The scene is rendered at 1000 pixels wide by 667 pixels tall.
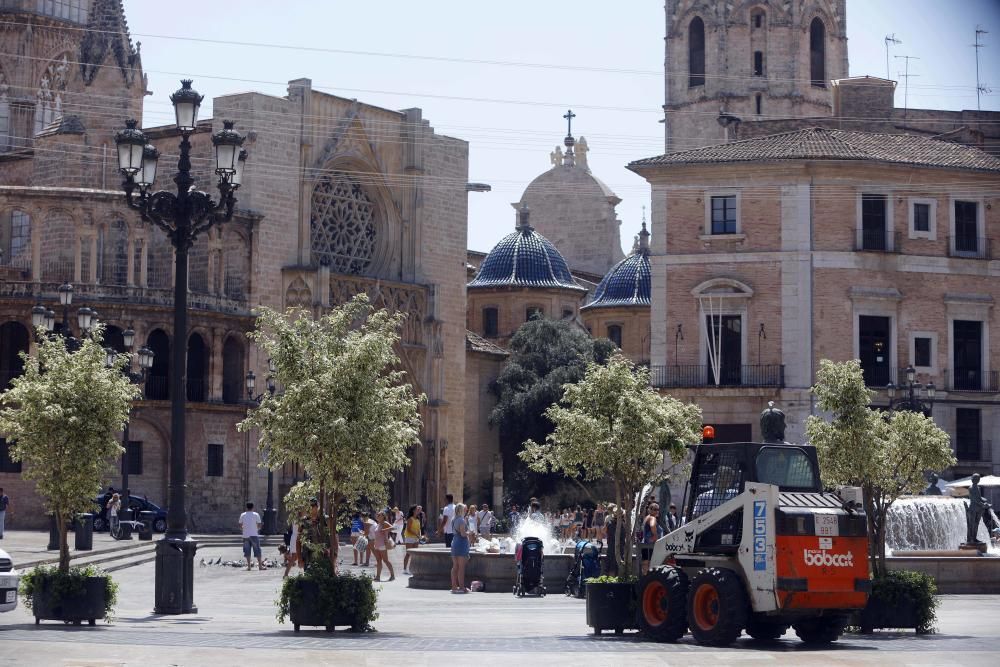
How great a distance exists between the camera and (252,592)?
2909cm

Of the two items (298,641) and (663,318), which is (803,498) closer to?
(298,641)

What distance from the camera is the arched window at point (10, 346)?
52219 millimetres

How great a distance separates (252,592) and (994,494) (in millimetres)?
20453

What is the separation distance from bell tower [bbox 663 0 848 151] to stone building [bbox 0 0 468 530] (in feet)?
49.3

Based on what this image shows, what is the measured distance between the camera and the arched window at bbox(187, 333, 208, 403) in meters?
54.3

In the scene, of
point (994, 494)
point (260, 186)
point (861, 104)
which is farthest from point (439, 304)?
point (994, 494)

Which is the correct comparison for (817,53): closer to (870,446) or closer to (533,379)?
(533,379)

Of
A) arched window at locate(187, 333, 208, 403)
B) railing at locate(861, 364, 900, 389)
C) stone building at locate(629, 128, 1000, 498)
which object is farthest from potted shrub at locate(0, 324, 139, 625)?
arched window at locate(187, 333, 208, 403)

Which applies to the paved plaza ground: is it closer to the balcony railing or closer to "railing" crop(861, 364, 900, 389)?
the balcony railing

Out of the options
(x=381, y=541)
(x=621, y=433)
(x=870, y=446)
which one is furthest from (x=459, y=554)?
(x=621, y=433)

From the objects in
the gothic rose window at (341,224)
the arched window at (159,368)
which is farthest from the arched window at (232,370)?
the gothic rose window at (341,224)

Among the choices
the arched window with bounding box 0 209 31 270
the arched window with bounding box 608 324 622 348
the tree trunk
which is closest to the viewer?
the tree trunk

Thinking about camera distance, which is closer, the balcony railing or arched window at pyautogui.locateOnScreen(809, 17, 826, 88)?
the balcony railing

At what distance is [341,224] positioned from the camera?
200ft
